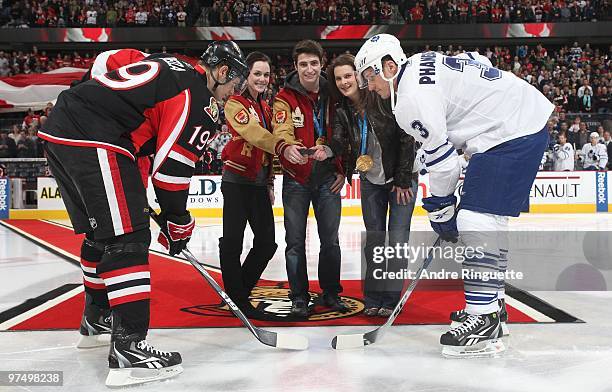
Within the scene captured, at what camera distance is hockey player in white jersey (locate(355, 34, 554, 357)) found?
275 cm

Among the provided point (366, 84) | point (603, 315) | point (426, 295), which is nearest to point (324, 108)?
point (366, 84)

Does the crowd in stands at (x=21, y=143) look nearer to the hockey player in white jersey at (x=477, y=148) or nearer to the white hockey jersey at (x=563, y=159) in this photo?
the white hockey jersey at (x=563, y=159)

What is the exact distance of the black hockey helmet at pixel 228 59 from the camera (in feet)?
8.68

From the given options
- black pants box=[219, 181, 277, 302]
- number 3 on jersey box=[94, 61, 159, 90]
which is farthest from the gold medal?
number 3 on jersey box=[94, 61, 159, 90]

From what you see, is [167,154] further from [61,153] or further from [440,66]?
[440,66]

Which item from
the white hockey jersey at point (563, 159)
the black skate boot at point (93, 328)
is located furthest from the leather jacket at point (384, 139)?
the white hockey jersey at point (563, 159)

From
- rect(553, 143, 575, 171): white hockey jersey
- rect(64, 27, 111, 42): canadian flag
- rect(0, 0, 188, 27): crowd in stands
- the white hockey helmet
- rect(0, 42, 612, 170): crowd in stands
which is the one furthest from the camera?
rect(0, 0, 188, 27): crowd in stands

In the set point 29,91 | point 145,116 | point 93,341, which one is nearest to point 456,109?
point 145,116

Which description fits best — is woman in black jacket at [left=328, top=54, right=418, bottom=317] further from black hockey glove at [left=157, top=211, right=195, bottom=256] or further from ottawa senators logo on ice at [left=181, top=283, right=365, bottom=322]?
black hockey glove at [left=157, top=211, right=195, bottom=256]

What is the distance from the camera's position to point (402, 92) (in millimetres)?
2740

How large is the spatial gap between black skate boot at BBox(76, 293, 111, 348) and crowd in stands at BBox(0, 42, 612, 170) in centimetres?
892

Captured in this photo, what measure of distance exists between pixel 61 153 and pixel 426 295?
2.43 metres

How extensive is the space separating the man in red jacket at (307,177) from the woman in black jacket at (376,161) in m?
0.11

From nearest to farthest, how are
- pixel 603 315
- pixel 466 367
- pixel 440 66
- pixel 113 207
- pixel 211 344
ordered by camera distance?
pixel 113 207 < pixel 466 367 < pixel 440 66 < pixel 211 344 < pixel 603 315
